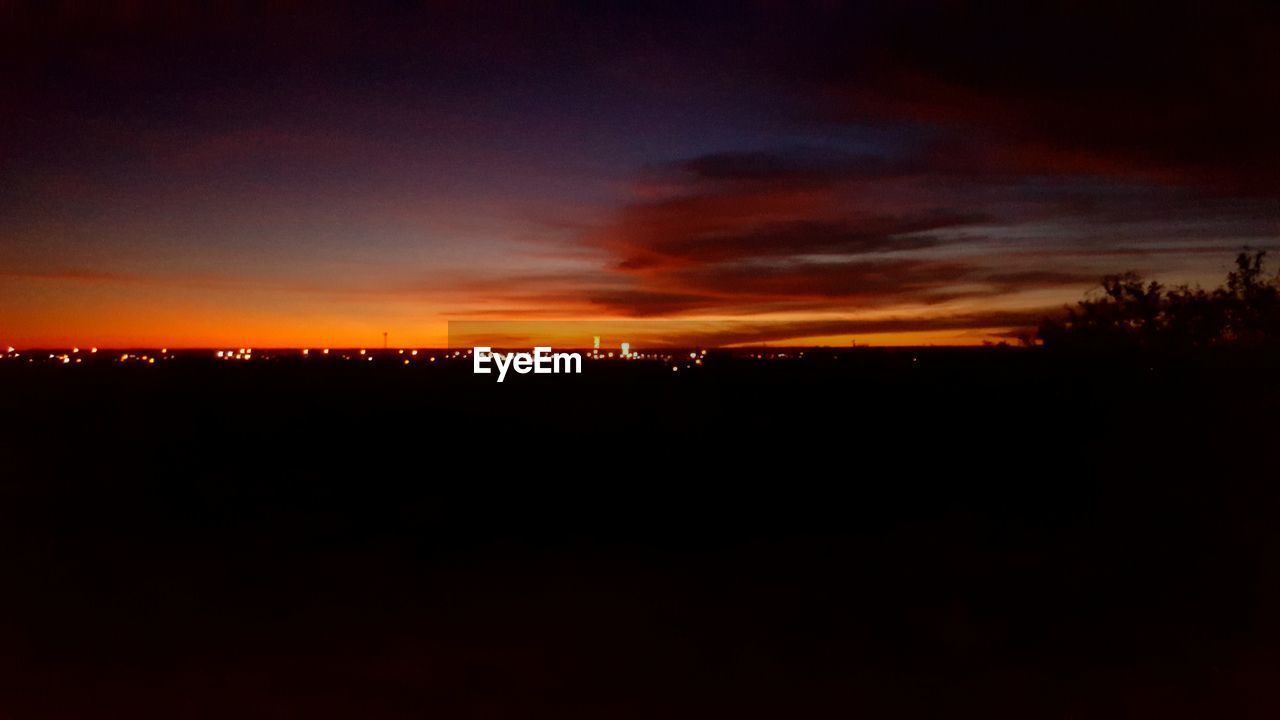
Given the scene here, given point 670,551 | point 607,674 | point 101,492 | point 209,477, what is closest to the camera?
point 607,674

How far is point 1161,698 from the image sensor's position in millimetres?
5910

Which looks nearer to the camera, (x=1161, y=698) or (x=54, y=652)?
(x=1161, y=698)

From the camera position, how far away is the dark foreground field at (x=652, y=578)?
608 cm

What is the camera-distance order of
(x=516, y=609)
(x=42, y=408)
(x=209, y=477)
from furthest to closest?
(x=42, y=408) < (x=209, y=477) < (x=516, y=609)

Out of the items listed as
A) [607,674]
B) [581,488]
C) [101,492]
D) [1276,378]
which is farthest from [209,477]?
[1276,378]

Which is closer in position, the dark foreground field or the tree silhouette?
the dark foreground field

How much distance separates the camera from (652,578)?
30.5 feet

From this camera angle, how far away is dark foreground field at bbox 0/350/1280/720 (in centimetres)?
608

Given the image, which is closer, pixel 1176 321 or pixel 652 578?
pixel 652 578

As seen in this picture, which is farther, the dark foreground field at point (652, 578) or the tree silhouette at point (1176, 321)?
the tree silhouette at point (1176, 321)

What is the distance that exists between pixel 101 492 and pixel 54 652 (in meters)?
9.54

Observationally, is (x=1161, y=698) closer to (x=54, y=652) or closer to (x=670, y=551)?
(x=670, y=551)

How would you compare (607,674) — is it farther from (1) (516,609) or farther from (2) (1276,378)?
(2) (1276,378)

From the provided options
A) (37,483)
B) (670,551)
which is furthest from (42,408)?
(670,551)
